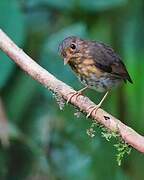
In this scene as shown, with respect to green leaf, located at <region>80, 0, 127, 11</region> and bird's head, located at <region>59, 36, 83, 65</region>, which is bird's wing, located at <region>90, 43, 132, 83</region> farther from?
green leaf, located at <region>80, 0, 127, 11</region>

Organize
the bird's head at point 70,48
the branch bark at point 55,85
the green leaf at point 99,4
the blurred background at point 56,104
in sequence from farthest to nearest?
the green leaf at point 99,4, the blurred background at point 56,104, the bird's head at point 70,48, the branch bark at point 55,85

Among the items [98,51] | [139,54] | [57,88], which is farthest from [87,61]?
[57,88]

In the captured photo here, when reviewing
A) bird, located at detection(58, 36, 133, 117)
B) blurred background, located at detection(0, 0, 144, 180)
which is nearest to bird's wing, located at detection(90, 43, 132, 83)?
bird, located at detection(58, 36, 133, 117)

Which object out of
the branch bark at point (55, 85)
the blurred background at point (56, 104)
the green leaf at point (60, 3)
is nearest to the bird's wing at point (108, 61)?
the blurred background at point (56, 104)

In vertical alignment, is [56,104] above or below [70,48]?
below

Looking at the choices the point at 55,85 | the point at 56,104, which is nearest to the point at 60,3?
the point at 56,104

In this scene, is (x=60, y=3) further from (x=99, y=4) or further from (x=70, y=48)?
(x=70, y=48)

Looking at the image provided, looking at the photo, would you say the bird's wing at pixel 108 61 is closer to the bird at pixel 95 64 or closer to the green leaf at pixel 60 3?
the bird at pixel 95 64
